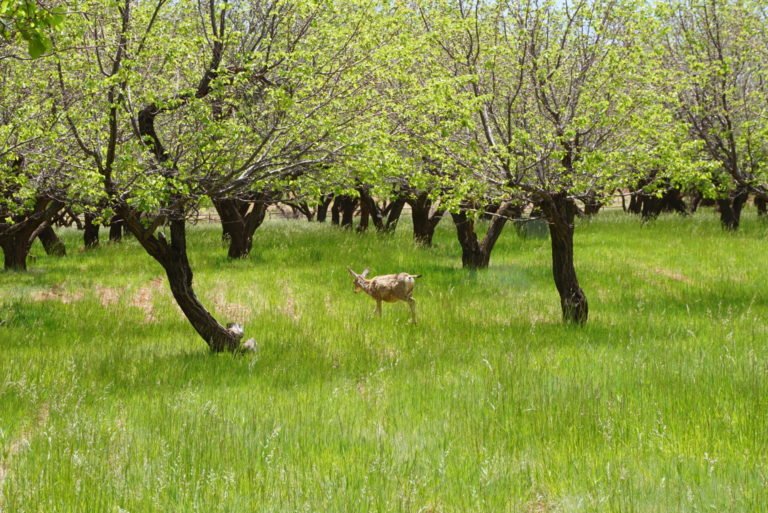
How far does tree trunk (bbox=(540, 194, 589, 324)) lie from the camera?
1139 centimetres

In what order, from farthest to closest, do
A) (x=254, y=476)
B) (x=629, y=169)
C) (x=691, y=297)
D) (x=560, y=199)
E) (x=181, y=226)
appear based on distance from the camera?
(x=691, y=297) < (x=629, y=169) < (x=560, y=199) < (x=181, y=226) < (x=254, y=476)

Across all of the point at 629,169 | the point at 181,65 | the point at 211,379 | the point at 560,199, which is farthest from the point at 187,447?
the point at 629,169

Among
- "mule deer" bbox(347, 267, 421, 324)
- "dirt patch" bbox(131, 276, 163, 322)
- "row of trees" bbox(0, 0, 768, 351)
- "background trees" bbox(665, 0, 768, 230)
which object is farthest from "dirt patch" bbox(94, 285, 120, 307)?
"background trees" bbox(665, 0, 768, 230)

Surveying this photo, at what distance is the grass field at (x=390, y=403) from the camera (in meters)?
4.61

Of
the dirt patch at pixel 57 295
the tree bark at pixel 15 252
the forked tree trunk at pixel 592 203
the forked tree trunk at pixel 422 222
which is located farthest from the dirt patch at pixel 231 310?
the forked tree trunk at pixel 422 222

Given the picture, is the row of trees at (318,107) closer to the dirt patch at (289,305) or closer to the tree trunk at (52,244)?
the dirt patch at (289,305)

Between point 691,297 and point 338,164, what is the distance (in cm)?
858

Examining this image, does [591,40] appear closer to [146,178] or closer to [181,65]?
[181,65]

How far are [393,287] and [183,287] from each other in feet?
12.5

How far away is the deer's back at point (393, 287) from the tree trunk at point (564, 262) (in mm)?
2765

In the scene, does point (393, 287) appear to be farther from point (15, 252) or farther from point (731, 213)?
point (731, 213)

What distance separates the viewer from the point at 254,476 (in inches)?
194

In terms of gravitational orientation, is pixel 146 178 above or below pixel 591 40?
below

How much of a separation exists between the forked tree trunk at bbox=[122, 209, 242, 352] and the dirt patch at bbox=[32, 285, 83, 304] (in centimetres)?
610
